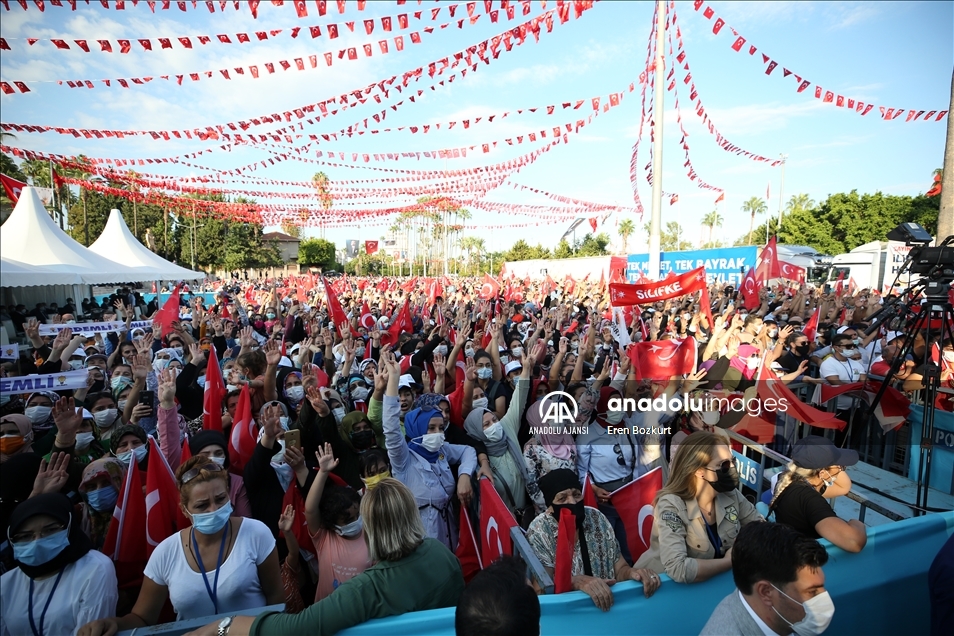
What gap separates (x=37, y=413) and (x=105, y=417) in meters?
0.56

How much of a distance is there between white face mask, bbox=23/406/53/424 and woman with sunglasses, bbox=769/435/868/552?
5.51 m

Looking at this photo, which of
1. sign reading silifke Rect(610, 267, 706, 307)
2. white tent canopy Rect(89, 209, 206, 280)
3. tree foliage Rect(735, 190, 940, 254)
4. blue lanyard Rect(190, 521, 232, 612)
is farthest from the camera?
tree foliage Rect(735, 190, 940, 254)

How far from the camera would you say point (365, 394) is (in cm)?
511

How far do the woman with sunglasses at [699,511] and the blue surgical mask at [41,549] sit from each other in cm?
284

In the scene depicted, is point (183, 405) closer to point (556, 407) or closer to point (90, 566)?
point (90, 566)

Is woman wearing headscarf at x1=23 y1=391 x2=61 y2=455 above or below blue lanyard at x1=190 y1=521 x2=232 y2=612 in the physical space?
above

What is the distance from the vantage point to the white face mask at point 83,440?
3621mm

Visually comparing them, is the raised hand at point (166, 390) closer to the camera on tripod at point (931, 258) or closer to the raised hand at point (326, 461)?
the raised hand at point (326, 461)

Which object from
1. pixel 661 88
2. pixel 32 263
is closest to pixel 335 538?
pixel 32 263

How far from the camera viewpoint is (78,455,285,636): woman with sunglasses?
2.27 metres

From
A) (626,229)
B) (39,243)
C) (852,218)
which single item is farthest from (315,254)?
(39,243)

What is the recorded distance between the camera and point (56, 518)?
2.26 m

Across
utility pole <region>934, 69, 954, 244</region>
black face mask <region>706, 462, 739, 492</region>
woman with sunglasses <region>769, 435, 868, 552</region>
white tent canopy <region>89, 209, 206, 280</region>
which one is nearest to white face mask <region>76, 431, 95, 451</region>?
black face mask <region>706, 462, 739, 492</region>

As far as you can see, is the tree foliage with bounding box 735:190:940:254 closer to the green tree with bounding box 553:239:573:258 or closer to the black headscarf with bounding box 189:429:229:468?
the green tree with bounding box 553:239:573:258
